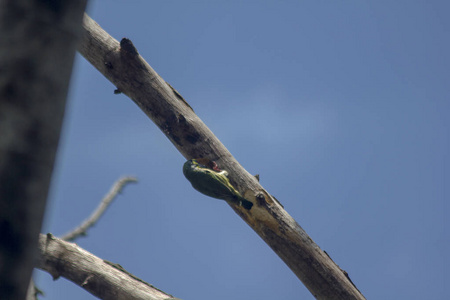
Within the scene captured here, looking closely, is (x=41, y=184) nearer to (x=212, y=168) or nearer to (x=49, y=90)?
(x=49, y=90)

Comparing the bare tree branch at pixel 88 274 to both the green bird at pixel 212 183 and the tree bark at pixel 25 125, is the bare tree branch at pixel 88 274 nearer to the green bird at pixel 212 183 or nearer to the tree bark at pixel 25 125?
the green bird at pixel 212 183

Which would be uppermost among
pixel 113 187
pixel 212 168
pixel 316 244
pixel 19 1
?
pixel 113 187

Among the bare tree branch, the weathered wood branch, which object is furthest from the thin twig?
the weathered wood branch

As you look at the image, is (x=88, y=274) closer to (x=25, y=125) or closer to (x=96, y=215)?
(x=96, y=215)

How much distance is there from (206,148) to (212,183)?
0.48 m

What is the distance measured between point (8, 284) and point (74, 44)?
0.58 m

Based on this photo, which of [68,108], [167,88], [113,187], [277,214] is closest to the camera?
[68,108]

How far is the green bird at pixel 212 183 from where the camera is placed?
16.8ft

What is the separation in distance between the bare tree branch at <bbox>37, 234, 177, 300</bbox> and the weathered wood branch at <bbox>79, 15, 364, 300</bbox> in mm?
1521

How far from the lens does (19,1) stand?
3.59 ft

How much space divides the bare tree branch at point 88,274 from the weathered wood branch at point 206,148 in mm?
1521

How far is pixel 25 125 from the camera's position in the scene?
1.07 metres

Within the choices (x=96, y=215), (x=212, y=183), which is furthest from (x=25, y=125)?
(x=96, y=215)

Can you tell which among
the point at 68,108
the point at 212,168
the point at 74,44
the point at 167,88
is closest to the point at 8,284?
the point at 68,108
